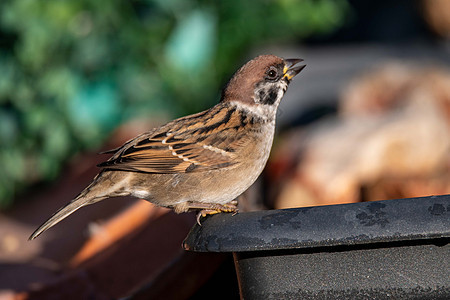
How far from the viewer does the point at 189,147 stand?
2.43m

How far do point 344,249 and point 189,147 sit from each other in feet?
3.72

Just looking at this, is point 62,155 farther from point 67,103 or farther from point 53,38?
point 53,38

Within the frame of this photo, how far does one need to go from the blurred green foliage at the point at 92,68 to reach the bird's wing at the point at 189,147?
1.50 metres

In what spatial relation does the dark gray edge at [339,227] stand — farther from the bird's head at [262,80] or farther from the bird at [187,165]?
the bird's head at [262,80]

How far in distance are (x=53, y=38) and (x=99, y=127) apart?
57 centimetres

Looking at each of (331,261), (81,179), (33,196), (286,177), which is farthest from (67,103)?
(331,261)

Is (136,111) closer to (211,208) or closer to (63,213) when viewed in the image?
(63,213)

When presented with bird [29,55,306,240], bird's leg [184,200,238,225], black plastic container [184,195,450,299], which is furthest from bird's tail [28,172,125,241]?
black plastic container [184,195,450,299]

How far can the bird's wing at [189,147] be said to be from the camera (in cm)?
240

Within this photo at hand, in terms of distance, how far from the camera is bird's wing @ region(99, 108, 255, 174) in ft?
7.89

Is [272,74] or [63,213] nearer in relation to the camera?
[63,213]

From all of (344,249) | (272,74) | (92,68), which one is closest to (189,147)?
(272,74)

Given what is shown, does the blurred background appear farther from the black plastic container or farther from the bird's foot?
the black plastic container

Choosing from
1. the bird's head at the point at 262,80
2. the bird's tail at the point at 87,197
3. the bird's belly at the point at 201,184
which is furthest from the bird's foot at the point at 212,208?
the bird's head at the point at 262,80
